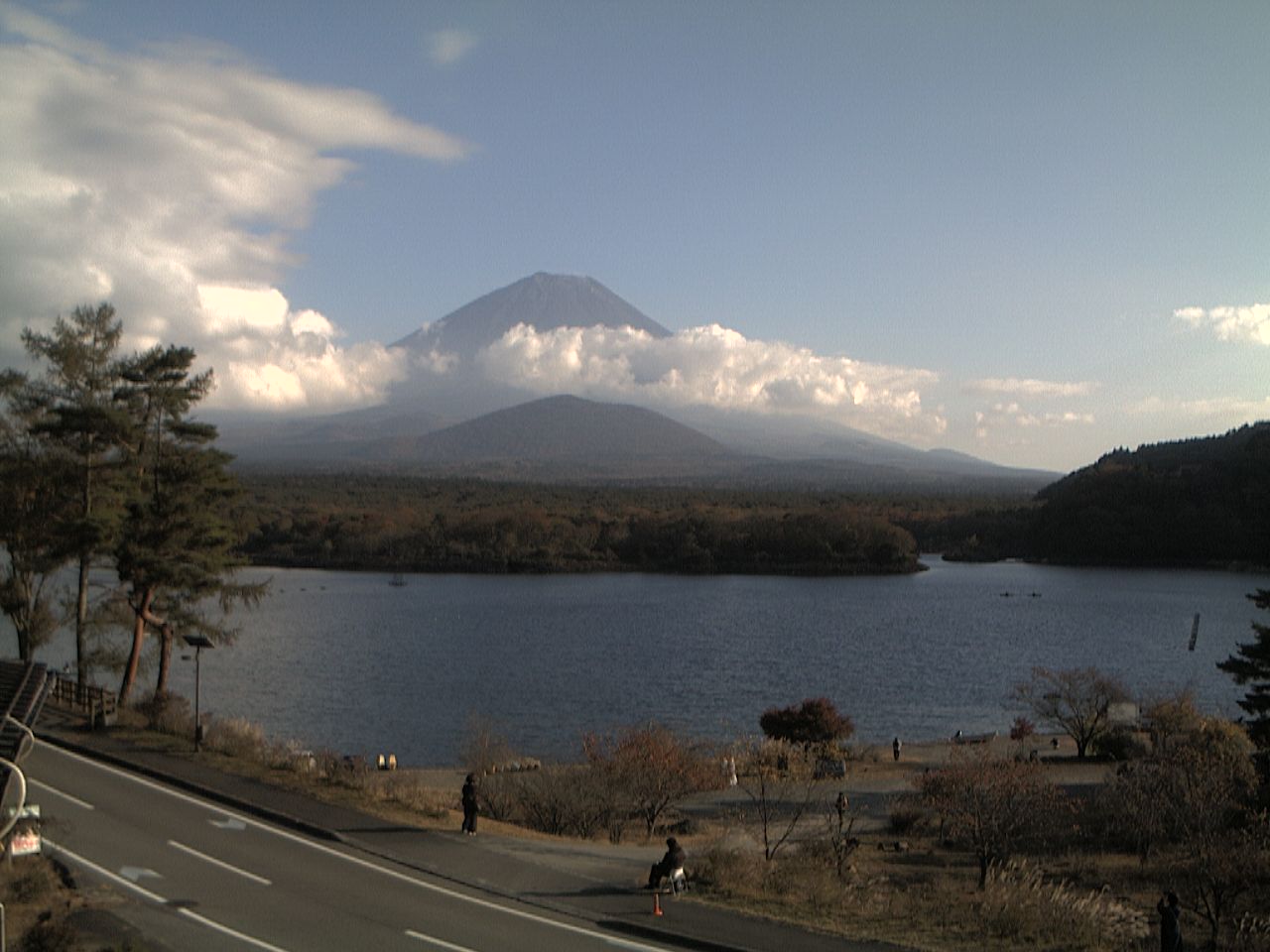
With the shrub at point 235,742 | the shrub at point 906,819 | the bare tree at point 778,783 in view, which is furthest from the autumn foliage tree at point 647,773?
the shrub at point 235,742

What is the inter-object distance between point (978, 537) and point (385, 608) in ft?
228

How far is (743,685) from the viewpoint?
38938 millimetres

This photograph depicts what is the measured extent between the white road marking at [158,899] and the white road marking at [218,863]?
0.89m

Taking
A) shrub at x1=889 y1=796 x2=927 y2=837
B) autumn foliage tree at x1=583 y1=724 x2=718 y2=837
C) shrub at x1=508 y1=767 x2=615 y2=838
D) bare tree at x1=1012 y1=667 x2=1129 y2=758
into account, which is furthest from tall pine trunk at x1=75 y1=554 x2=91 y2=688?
bare tree at x1=1012 y1=667 x2=1129 y2=758

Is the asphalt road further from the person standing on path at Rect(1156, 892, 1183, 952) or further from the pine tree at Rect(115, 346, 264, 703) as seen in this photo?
the pine tree at Rect(115, 346, 264, 703)

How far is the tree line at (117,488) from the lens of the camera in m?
21.5

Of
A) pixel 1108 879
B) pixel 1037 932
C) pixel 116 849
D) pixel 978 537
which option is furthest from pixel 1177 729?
pixel 978 537

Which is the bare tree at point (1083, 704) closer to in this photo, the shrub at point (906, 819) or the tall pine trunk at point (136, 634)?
the shrub at point (906, 819)

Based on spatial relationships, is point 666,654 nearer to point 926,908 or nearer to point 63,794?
point 63,794

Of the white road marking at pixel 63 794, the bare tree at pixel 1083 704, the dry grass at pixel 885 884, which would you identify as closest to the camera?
the dry grass at pixel 885 884

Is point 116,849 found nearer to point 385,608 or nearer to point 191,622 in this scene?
point 191,622

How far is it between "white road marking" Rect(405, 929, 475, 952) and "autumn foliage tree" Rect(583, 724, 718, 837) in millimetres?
7346

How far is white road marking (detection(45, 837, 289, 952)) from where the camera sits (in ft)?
29.7

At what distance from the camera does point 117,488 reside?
21.7 meters
